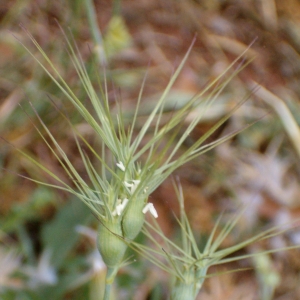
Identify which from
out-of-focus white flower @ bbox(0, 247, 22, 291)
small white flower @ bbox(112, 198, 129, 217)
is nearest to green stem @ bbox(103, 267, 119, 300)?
small white flower @ bbox(112, 198, 129, 217)

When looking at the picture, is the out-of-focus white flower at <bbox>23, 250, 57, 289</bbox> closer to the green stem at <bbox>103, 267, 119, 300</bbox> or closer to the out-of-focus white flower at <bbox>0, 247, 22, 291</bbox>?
the out-of-focus white flower at <bbox>0, 247, 22, 291</bbox>

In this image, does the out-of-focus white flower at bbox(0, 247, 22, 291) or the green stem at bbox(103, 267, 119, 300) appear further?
the out-of-focus white flower at bbox(0, 247, 22, 291)

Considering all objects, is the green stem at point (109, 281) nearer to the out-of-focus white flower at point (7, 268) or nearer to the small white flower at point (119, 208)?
the small white flower at point (119, 208)

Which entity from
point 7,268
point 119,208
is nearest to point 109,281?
point 119,208

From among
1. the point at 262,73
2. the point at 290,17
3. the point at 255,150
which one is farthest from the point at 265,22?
the point at 255,150

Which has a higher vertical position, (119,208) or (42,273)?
(119,208)

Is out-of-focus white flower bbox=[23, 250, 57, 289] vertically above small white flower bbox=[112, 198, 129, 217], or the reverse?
small white flower bbox=[112, 198, 129, 217]

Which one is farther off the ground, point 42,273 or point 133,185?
point 133,185

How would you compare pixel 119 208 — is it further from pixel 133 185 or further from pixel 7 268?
pixel 7 268

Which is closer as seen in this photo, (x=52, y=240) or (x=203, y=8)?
(x=52, y=240)

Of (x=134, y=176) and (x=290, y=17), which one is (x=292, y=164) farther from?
(x=134, y=176)

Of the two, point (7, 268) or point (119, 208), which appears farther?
point (7, 268)
